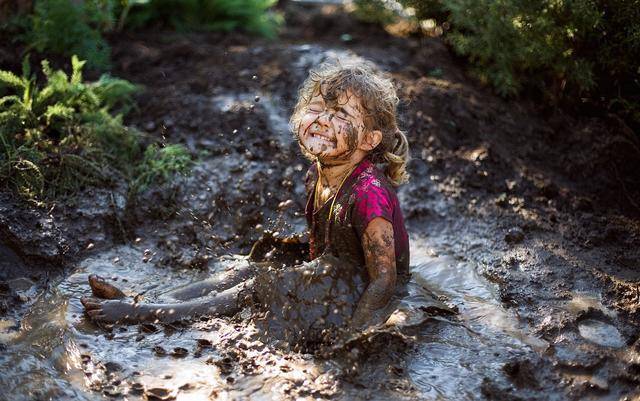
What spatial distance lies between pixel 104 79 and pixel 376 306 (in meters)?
3.68

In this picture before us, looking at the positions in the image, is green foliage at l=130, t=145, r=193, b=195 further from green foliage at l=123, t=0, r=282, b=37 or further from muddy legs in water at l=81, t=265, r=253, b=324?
green foliage at l=123, t=0, r=282, b=37

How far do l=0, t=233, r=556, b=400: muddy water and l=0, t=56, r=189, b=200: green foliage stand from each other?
1.14 m

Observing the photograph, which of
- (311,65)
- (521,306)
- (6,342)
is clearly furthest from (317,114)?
(311,65)

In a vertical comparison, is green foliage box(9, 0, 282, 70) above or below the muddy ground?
above

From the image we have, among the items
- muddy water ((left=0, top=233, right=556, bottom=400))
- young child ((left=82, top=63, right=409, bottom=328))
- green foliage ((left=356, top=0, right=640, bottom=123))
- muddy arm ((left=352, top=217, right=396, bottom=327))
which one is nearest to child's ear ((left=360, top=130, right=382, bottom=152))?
young child ((left=82, top=63, right=409, bottom=328))

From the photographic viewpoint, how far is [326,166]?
448cm

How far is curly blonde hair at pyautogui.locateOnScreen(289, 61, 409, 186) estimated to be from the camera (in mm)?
4293

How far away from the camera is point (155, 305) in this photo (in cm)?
439

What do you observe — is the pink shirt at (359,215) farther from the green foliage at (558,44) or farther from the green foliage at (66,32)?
the green foliage at (66,32)

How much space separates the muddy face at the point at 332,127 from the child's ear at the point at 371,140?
4cm

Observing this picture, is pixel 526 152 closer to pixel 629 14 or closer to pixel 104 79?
pixel 629 14

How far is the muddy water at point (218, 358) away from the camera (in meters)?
3.69

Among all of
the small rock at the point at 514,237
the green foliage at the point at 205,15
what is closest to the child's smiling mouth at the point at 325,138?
the small rock at the point at 514,237

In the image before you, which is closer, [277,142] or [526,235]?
[526,235]
